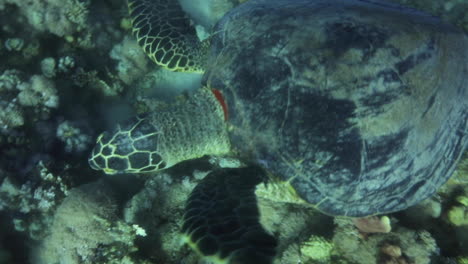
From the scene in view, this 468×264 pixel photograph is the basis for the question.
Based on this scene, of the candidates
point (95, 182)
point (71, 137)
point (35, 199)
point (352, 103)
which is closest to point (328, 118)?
point (352, 103)

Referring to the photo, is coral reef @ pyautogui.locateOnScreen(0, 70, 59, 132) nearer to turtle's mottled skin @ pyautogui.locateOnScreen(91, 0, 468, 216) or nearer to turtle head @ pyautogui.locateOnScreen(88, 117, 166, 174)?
turtle head @ pyautogui.locateOnScreen(88, 117, 166, 174)

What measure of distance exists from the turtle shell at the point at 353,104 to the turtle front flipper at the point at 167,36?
120 cm

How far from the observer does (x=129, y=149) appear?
265 centimetres

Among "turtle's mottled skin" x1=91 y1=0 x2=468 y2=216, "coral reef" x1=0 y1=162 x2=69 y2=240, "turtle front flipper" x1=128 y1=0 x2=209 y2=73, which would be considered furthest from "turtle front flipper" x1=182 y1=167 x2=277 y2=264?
"coral reef" x1=0 y1=162 x2=69 y2=240

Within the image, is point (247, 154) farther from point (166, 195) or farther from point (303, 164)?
point (166, 195)

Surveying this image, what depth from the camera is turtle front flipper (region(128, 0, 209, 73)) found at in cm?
351

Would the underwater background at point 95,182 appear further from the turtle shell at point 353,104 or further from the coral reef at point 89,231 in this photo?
the turtle shell at point 353,104

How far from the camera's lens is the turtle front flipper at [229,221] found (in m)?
1.93

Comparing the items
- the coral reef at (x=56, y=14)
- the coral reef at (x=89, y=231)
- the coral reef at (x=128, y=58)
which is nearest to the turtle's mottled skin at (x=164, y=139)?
the coral reef at (x=89, y=231)

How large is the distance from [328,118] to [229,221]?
3.68ft

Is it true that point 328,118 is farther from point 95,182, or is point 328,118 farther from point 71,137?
point 71,137

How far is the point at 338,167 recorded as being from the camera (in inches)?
85.6

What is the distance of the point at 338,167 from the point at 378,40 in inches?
40.1

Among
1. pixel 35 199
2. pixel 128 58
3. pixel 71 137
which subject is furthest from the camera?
pixel 128 58
